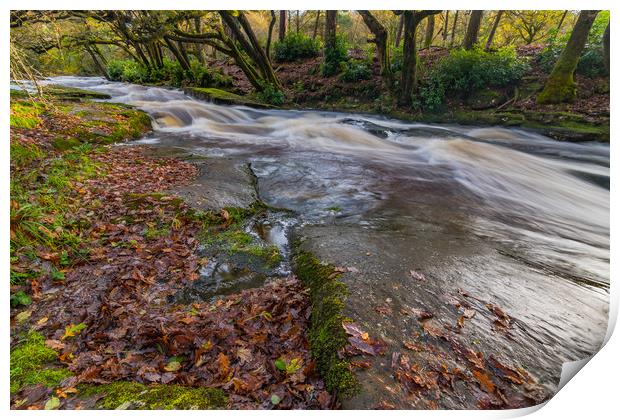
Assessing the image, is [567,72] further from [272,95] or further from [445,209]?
[272,95]

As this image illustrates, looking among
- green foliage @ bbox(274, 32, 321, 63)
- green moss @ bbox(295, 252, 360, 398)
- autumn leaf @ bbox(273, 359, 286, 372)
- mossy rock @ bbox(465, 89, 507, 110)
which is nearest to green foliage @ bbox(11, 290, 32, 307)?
autumn leaf @ bbox(273, 359, 286, 372)

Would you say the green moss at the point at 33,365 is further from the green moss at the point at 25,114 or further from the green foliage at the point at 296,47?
the green foliage at the point at 296,47

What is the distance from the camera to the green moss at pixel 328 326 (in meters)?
1.88

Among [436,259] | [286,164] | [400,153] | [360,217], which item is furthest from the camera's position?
[400,153]

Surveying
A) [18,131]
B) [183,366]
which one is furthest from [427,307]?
[18,131]

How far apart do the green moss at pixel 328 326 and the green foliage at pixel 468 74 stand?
10163 mm

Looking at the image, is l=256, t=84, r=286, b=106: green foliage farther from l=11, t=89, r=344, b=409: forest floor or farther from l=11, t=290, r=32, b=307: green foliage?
l=11, t=290, r=32, b=307: green foliage

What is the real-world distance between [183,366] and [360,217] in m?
2.78

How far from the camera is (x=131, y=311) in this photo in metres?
2.53

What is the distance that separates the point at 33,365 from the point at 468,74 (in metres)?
12.9

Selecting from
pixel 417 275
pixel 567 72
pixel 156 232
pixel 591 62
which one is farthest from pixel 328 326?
pixel 591 62

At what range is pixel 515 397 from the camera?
1832 millimetres

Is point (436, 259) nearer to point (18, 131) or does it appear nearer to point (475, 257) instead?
point (475, 257)

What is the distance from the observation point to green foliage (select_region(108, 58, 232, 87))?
1549cm
